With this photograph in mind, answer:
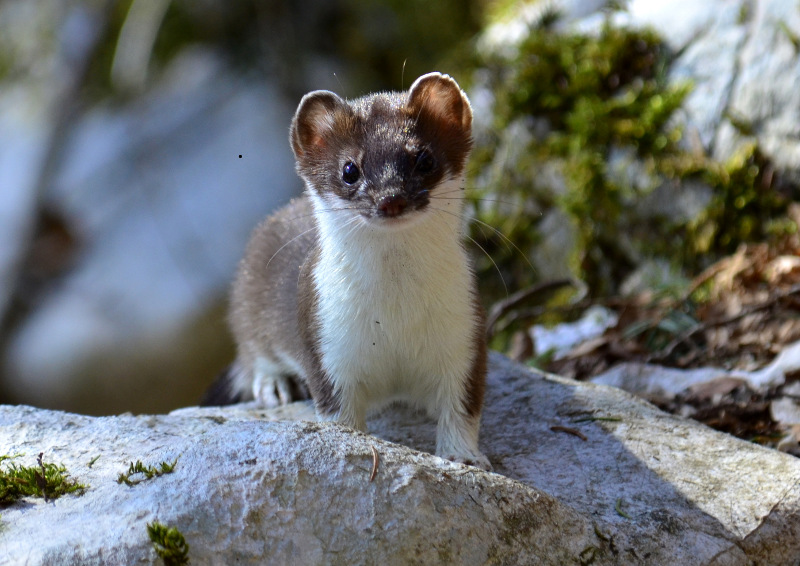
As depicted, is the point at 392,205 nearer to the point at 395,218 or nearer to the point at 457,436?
the point at 395,218

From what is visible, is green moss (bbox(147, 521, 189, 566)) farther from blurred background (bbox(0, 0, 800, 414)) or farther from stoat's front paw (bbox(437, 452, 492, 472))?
blurred background (bbox(0, 0, 800, 414))

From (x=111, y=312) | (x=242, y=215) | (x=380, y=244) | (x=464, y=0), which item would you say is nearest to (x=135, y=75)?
(x=242, y=215)

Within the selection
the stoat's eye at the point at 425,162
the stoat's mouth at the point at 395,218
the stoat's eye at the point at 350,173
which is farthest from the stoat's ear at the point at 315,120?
Answer: the stoat's mouth at the point at 395,218

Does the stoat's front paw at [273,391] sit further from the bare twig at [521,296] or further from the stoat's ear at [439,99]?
the stoat's ear at [439,99]

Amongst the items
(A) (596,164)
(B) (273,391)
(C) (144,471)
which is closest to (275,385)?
(B) (273,391)

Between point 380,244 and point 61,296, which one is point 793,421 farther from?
point 61,296
